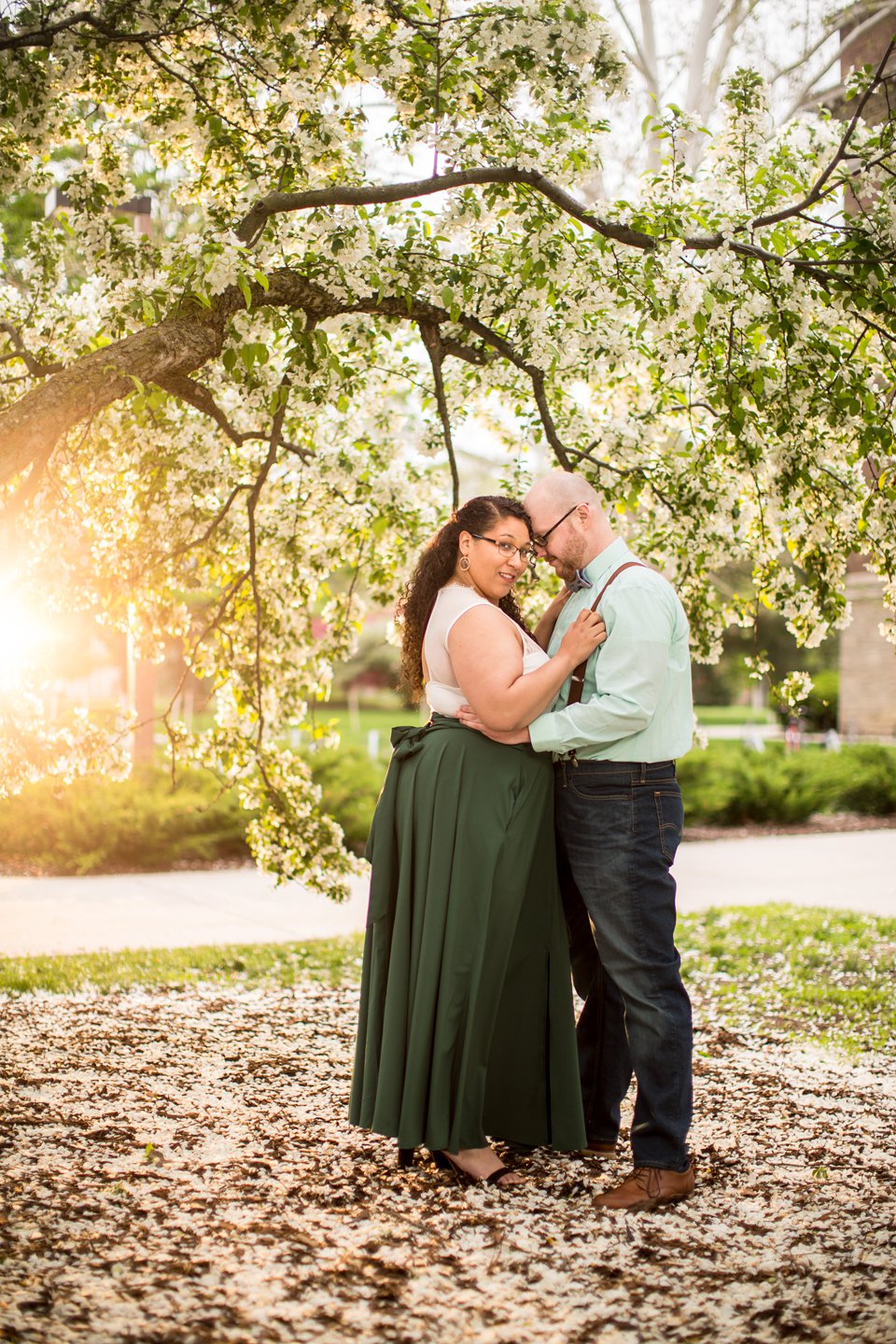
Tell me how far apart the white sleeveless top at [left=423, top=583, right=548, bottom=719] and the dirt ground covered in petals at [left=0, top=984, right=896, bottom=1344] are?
1.45 meters

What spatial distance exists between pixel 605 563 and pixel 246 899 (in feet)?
22.2

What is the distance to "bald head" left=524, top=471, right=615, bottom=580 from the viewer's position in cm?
384

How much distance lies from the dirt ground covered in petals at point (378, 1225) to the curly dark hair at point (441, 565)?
166cm

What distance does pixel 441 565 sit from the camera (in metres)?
3.97

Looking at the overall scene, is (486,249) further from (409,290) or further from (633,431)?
(633,431)

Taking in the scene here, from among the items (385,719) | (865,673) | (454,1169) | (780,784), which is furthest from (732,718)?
(454,1169)

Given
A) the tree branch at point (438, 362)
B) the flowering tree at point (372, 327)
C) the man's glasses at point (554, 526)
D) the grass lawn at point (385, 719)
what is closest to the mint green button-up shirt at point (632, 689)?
the man's glasses at point (554, 526)

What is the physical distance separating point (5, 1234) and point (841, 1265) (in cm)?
217

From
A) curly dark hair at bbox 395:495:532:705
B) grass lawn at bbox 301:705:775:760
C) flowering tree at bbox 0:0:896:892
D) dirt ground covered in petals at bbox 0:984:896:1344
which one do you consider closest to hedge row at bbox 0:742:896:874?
flowering tree at bbox 0:0:896:892

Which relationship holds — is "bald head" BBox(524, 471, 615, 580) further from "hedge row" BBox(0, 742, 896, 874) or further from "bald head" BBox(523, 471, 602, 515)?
"hedge row" BBox(0, 742, 896, 874)

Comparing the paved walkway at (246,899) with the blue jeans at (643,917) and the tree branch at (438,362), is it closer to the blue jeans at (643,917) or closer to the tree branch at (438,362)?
the tree branch at (438,362)

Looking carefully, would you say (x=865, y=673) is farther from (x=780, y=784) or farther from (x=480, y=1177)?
(x=480, y=1177)

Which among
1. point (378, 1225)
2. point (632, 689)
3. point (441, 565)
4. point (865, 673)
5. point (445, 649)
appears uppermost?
point (865, 673)

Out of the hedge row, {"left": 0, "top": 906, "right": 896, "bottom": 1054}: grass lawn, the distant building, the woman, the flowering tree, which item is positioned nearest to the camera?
the woman
